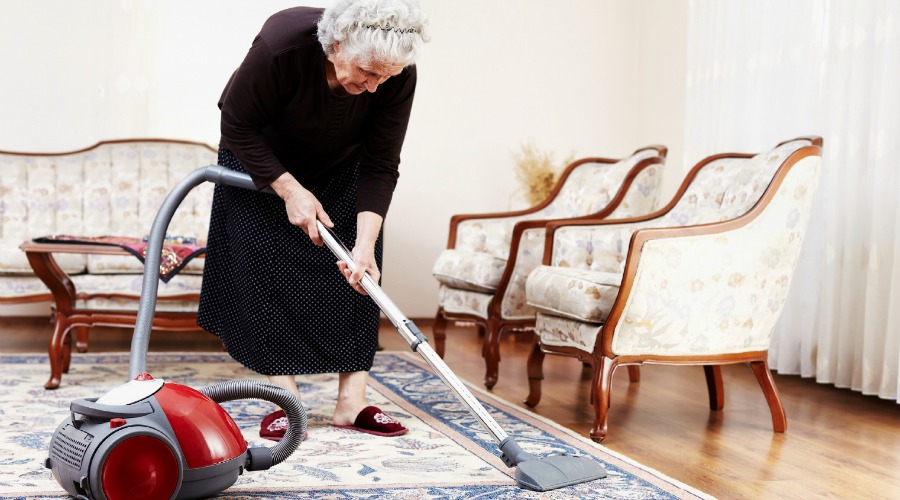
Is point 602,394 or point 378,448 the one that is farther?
point 602,394

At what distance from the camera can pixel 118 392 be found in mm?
1538

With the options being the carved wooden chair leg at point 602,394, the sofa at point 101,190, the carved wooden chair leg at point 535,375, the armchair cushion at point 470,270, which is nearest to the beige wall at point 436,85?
the sofa at point 101,190

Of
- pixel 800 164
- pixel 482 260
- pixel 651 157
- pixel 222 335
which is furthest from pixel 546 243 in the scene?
pixel 222 335

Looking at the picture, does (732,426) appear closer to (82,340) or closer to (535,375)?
(535,375)

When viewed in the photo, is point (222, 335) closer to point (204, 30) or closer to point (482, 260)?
point (482, 260)

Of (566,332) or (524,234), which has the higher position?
(524,234)

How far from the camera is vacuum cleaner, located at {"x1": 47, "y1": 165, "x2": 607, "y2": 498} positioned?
4.86ft

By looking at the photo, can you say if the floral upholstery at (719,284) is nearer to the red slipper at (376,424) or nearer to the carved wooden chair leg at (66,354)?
the red slipper at (376,424)

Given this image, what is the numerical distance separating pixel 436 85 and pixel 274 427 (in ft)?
11.2

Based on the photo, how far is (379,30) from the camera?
182 centimetres

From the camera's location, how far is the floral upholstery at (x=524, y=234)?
3326 mm

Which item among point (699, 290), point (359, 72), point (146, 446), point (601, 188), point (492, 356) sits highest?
point (359, 72)

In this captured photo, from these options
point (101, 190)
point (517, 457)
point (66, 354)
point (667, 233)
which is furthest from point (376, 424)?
point (101, 190)

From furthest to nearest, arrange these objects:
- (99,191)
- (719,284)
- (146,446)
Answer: (99,191)
(719,284)
(146,446)
